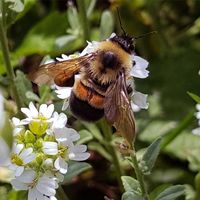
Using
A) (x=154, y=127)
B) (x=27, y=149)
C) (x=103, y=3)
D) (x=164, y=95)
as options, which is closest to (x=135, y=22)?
(x=103, y=3)

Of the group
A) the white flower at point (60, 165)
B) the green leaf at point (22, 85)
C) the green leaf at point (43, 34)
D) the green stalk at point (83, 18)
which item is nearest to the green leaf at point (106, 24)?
the green stalk at point (83, 18)

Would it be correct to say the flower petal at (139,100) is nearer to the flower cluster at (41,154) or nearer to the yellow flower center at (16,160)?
the flower cluster at (41,154)

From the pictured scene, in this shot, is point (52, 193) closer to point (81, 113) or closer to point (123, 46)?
point (81, 113)

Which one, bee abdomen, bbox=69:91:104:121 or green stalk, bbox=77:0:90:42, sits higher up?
bee abdomen, bbox=69:91:104:121

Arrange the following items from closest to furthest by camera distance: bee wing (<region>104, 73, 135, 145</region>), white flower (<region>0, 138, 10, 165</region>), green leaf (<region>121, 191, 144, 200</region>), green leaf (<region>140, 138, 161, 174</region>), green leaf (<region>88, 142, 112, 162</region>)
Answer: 1. white flower (<region>0, 138, 10, 165</region>)
2. bee wing (<region>104, 73, 135, 145</region>)
3. green leaf (<region>121, 191, 144, 200</region>)
4. green leaf (<region>140, 138, 161, 174</region>)
5. green leaf (<region>88, 142, 112, 162</region>)

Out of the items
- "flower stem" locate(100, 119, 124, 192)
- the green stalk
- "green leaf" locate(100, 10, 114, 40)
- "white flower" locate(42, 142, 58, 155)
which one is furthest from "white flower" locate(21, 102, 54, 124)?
"green leaf" locate(100, 10, 114, 40)

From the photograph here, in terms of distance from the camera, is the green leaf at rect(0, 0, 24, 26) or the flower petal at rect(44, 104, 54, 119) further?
the green leaf at rect(0, 0, 24, 26)

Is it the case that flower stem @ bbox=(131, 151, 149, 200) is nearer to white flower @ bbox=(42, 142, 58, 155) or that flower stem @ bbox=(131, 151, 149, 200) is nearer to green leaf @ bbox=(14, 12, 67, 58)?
white flower @ bbox=(42, 142, 58, 155)
